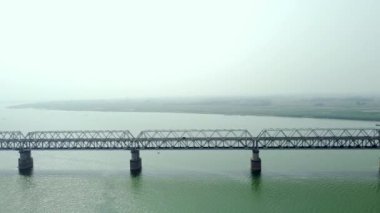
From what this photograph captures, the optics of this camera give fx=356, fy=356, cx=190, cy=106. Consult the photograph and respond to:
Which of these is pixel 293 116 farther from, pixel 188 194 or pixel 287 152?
pixel 188 194

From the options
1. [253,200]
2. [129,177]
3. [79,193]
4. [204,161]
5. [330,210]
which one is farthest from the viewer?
[204,161]

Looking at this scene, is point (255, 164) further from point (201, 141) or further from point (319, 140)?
point (319, 140)

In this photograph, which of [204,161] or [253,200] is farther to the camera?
[204,161]

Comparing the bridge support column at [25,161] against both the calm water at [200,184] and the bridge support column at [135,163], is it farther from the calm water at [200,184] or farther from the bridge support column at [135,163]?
the bridge support column at [135,163]

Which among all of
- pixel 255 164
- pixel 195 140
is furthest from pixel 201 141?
pixel 255 164

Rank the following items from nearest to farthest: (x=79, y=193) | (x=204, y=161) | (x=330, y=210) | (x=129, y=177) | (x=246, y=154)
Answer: (x=330, y=210) < (x=79, y=193) < (x=129, y=177) < (x=204, y=161) < (x=246, y=154)

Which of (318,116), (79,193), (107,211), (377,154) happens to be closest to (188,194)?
(107,211)

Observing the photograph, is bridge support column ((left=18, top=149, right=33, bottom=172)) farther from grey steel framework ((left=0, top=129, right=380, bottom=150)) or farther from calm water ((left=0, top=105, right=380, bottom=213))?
calm water ((left=0, top=105, right=380, bottom=213))
